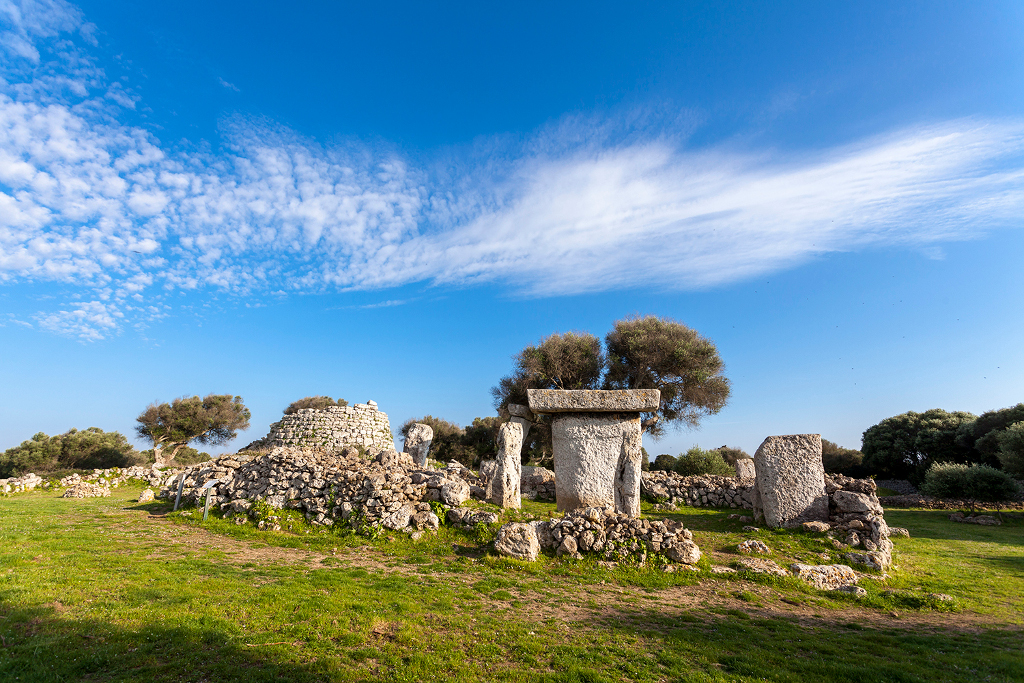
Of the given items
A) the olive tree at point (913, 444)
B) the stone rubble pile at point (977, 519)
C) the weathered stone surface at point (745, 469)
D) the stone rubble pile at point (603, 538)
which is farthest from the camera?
the olive tree at point (913, 444)

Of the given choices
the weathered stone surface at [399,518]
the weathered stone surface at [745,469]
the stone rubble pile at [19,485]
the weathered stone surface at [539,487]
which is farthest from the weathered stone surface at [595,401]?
the stone rubble pile at [19,485]

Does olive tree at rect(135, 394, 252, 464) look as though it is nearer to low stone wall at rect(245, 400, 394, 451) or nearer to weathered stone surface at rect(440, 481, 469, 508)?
low stone wall at rect(245, 400, 394, 451)

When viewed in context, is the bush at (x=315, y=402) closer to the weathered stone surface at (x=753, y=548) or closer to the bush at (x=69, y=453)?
the bush at (x=69, y=453)

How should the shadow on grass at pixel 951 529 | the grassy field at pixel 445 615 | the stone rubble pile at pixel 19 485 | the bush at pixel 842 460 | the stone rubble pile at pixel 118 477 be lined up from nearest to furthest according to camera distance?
1. the grassy field at pixel 445 615
2. the shadow on grass at pixel 951 529
3. the stone rubble pile at pixel 19 485
4. the stone rubble pile at pixel 118 477
5. the bush at pixel 842 460

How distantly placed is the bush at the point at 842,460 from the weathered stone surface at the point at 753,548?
88.5ft

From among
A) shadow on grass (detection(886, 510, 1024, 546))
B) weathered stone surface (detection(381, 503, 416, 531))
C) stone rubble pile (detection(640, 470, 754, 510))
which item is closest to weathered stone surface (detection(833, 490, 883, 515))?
shadow on grass (detection(886, 510, 1024, 546))

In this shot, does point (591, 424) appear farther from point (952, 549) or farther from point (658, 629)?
point (952, 549)

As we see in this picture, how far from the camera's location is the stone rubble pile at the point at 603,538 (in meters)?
8.83

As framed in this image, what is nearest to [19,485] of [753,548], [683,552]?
[683,552]

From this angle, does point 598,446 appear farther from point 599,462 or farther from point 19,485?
point 19,485

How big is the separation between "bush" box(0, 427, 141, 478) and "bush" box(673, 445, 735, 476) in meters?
32.2

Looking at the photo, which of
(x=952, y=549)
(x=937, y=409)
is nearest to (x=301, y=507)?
(x=952, y=549)

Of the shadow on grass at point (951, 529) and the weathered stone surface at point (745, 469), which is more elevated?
the weathered stone surface at point (745, 469)

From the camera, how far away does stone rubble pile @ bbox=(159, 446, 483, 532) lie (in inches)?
412
